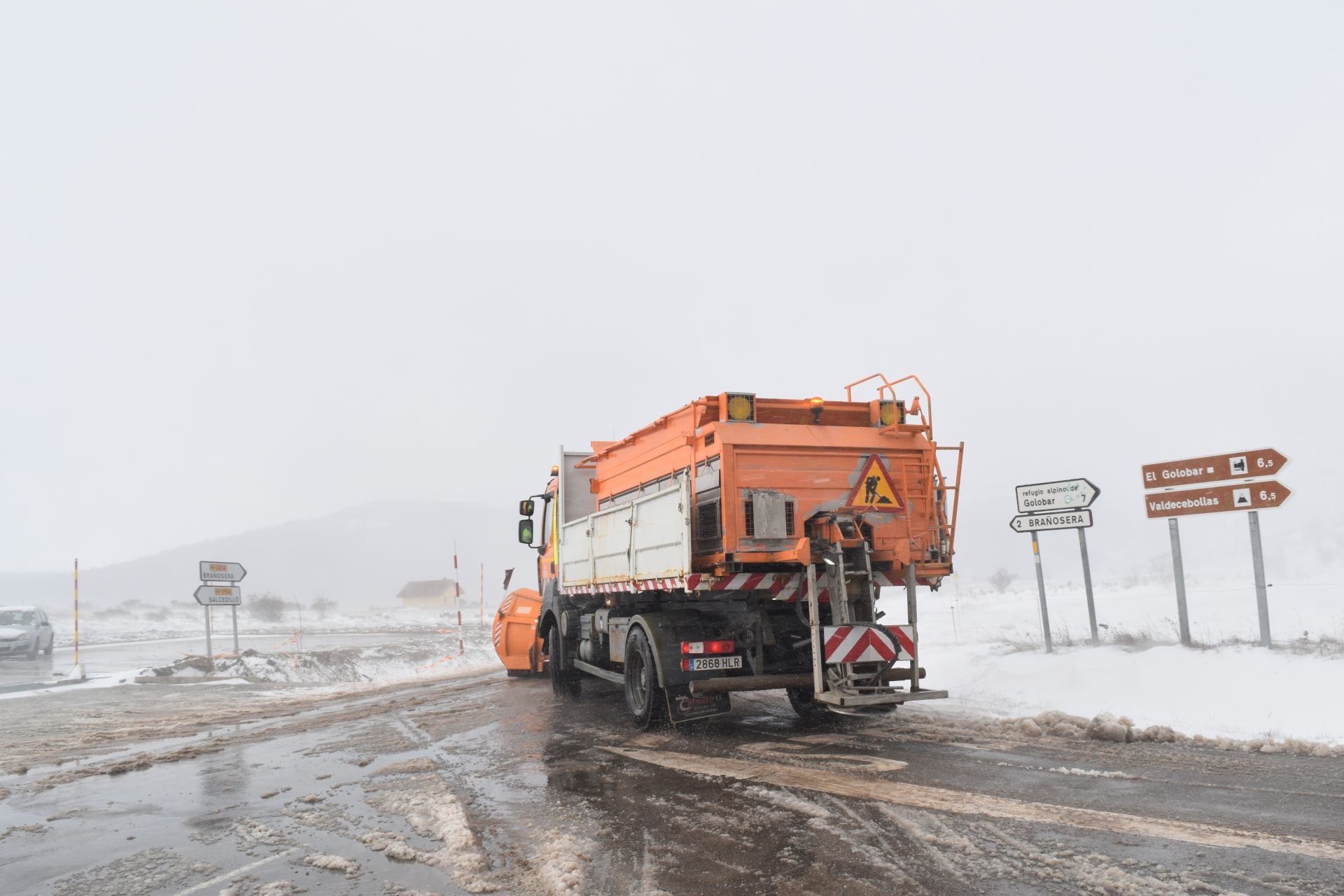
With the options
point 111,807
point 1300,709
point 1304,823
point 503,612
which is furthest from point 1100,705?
point 503,612

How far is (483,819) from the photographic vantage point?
18.6 feet

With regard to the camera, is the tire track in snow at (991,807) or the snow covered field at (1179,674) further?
the snow covered field at (1179,674)

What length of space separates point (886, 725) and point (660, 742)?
7.49 feet

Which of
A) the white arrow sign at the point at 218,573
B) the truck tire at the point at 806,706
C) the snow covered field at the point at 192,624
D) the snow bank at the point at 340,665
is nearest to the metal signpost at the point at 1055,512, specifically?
the truck tire at the point at 806,706

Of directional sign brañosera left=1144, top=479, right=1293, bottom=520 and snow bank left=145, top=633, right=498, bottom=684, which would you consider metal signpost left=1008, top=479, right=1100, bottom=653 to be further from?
snow bank left=145, top=633, right=498, bottom=684

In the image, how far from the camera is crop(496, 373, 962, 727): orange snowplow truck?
7.88m

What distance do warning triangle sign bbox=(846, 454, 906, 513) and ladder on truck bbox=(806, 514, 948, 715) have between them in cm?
34

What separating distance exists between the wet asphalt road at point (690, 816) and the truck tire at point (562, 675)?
3554 millimetres

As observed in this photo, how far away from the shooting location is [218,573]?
64.4 feet

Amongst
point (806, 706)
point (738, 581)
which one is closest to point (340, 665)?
point (806, 706)

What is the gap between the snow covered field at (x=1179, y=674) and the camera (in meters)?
7.82

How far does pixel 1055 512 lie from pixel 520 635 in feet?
29.7

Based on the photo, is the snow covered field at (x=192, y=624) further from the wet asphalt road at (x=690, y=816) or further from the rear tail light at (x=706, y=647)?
the rear tail light at (x=706, y=647)

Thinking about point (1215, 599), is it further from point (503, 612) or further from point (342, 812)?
point (342, 812)
